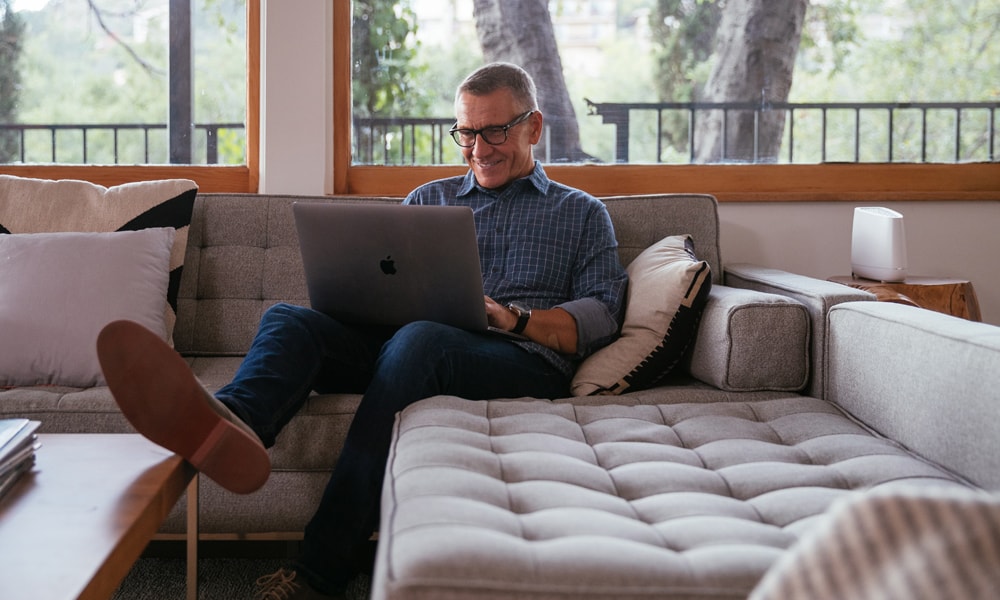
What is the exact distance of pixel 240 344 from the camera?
7.75 feet

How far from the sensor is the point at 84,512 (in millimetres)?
1118

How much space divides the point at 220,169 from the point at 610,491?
201 cm

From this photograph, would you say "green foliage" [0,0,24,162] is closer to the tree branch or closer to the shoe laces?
the tree branch

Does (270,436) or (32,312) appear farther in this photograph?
(32,312)

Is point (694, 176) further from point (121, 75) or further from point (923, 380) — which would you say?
point (121, 75)

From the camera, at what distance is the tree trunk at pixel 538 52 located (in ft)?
9.49

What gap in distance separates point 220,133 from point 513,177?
1133mm

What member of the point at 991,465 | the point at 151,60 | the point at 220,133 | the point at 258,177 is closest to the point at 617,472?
the point at 991,465

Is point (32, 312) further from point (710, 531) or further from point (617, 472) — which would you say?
point (710, 531)

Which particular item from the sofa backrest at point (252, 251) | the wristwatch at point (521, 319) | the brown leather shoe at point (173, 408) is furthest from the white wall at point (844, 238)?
the brown leather shoe at point (173, 408)

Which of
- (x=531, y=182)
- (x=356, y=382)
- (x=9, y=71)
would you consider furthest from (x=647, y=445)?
(x=9, y=71)

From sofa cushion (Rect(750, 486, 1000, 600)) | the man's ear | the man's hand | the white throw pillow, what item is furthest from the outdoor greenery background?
sofa cushion (Rect(750, 486, 1000, 600))

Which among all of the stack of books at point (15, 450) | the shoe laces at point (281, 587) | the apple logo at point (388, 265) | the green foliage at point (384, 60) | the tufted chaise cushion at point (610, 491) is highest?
the green foliage at point (384, 60)

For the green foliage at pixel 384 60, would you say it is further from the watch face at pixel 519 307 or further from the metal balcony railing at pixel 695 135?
the watch face at pixel 519 307
